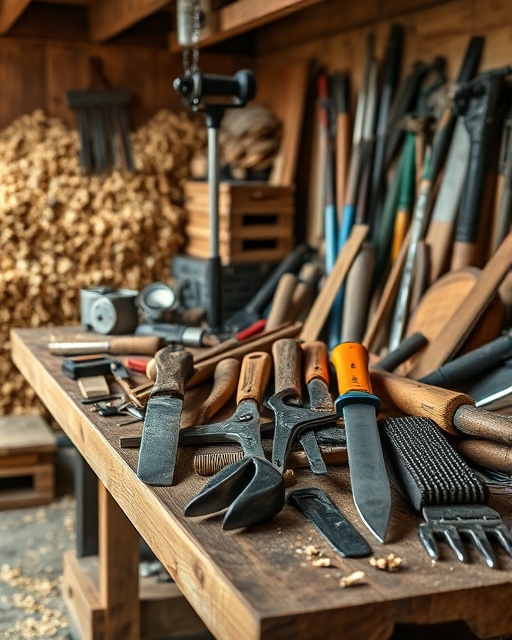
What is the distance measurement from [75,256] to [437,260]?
81.8 inches

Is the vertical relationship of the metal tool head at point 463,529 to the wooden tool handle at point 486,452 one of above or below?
below

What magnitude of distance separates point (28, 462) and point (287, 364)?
7.75 ft

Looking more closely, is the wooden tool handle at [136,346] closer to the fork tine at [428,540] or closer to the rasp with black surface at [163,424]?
the rasp with black surface at [163,424]

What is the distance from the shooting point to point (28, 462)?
376 centimetres

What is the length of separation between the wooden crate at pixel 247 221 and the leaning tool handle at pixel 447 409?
2.30 m

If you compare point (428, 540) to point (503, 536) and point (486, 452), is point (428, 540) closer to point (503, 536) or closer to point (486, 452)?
point (503, 536)

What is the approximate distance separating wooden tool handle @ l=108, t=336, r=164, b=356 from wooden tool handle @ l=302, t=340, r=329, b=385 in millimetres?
444

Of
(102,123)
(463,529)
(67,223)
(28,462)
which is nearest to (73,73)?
(102,123)

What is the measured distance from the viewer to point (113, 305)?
2521 millimetres

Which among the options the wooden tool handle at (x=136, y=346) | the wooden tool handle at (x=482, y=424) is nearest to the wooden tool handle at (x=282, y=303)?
the wooden tool handle at (x=136, y=346)

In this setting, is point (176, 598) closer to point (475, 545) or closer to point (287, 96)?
point (475, 545)

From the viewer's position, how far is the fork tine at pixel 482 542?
3.40 feet

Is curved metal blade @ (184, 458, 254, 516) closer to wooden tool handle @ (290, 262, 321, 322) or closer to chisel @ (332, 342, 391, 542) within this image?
chisel @ (332, 342, 391, 542)

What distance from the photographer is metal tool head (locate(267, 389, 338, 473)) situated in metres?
1.32
